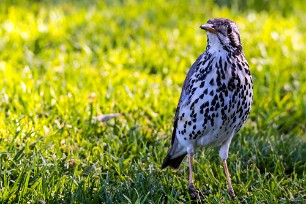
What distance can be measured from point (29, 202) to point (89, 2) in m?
5.55

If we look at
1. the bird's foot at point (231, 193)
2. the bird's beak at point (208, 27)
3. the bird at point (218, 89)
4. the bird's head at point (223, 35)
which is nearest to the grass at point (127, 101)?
the bird's foot at point (231, 193)

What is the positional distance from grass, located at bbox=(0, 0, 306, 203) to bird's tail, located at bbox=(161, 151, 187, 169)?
0.08 metres

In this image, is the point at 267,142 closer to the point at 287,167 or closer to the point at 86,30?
the point at 287,167

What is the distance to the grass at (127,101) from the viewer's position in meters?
5.17

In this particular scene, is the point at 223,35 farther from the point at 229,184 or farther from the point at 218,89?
the point at 229,184

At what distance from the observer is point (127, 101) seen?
6.93 metres

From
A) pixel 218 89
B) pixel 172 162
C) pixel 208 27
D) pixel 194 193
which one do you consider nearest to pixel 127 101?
pixel 172 162

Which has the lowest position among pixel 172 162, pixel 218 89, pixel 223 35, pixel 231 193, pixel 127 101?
pixel 231 193

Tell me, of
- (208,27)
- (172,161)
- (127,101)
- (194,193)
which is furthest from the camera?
(127,101)

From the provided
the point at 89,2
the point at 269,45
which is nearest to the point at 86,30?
the point at 89,2

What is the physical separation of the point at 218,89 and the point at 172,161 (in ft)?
3.19

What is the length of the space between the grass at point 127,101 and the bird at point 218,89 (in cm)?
50

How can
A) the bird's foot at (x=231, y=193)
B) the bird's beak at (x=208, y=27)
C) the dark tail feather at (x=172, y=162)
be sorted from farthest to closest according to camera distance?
the dark tail feather at (x=172, y=162)
the bird's foot at (x=231, y=193)
the bird's beak at (x=208, y=27)

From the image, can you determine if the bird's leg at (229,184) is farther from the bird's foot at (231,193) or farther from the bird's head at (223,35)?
the bird's head at (223,35)
